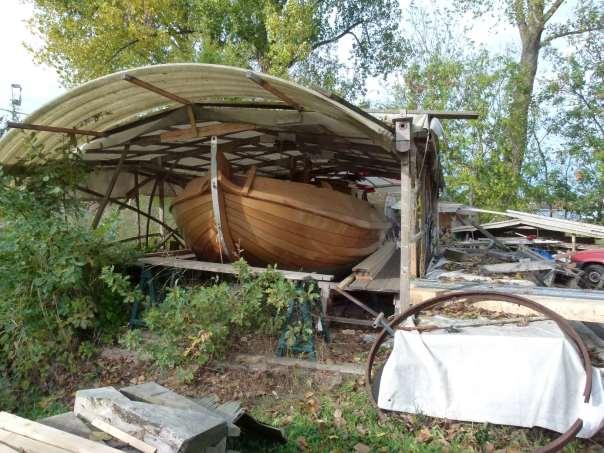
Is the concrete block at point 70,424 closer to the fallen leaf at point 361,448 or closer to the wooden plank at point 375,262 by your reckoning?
the fallen leaf at point 361,448

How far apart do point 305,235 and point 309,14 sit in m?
11.2

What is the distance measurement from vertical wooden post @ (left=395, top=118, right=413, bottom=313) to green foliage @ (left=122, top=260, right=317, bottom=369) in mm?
966

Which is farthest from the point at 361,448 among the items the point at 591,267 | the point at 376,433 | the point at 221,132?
the point at 591,267

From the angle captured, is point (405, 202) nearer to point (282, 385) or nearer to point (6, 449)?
point (282, 385)

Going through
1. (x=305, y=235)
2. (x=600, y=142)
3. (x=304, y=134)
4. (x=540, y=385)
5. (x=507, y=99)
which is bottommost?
(x=540, y=385)

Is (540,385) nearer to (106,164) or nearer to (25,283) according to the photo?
(25,283)

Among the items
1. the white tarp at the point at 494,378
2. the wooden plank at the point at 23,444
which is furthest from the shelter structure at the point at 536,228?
the wooden plank at the point at 23,444

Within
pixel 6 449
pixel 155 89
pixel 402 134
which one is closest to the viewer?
pixel 6 449

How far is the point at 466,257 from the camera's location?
27.2 ft

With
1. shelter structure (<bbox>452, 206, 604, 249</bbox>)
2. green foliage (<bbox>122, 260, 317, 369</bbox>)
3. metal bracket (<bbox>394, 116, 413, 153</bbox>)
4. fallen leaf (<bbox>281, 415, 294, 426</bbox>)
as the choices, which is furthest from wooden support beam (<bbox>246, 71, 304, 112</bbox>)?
shelter structure (<bbox>452, 206, 604, 249</bbox>)

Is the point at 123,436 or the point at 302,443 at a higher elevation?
the point at 123,436

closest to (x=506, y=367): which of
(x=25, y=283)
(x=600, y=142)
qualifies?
(x=25, y=283)

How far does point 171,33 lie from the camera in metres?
18.2

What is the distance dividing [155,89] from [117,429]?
3970 mm
